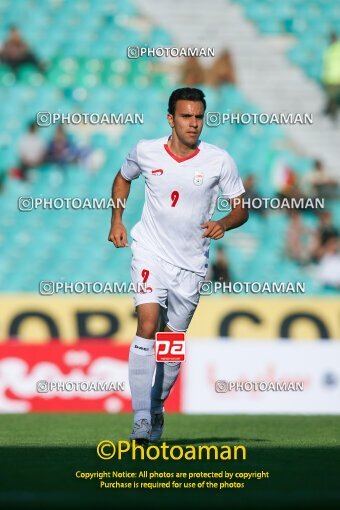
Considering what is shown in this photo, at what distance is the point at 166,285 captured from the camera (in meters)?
6.76

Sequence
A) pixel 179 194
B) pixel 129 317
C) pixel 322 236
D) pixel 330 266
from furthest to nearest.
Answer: pixel 322 236, pixel 330 266, pixel 129 317, pixel 179 194

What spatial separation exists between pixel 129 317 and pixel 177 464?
6239 millimetres

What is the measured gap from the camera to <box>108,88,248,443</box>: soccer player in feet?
Result: 21.5

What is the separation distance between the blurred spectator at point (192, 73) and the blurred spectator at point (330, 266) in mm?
2855

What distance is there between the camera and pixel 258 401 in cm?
1141

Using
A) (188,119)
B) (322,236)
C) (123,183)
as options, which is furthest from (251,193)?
(188,119)

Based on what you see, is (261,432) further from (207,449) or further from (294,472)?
(294,472)

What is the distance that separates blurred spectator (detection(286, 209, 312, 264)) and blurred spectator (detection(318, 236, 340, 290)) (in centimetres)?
21

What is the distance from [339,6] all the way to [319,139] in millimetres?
2059

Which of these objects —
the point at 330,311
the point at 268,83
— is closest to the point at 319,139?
the point at 268,83

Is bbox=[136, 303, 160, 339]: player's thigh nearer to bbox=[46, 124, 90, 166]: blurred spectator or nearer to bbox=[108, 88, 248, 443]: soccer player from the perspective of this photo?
bbox=[108, 88, 248, 443]: soccer player

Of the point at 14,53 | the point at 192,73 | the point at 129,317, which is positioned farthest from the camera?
the point at 14,53

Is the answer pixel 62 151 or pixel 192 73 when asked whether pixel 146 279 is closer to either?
pixel 62 151

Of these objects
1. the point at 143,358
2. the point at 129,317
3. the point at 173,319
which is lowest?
the point at 143,358
